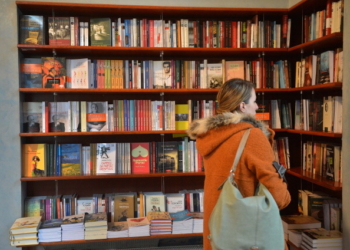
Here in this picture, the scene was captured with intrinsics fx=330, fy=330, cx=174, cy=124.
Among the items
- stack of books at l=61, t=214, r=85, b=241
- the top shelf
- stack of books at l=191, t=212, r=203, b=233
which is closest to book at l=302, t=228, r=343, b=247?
stack of books at l=191, t=212, r=203, b=233

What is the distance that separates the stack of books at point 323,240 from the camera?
2219 mm

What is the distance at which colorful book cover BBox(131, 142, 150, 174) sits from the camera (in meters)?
2.85

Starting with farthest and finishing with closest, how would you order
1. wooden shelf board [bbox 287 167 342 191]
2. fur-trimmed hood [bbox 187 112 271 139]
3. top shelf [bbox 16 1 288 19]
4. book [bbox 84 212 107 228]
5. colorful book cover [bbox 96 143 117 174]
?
colorful book cover [bbox 96 143 117 174]
top shelf [bbox 16 1 288 19]
book [bbox 84 212 107 228]
wooden shelf board [bbox 287 167 342 191]
fur-trimmed hood [bbox 187 112 271 139]

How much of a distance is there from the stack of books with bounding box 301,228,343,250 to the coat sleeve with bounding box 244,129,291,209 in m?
1.02

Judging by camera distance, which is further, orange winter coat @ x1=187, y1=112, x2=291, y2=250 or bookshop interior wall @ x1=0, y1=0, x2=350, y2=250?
bookshop interior wall @ x1=0, y1=0, x2=350, y2=250

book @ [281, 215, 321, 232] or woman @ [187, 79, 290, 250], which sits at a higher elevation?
woman @ [187, 79, 290, 250]

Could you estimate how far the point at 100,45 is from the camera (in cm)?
276

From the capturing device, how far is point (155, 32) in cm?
281

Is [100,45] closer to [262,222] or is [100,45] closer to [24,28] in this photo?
[24,28]

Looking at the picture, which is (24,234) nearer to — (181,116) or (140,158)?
(140,158)

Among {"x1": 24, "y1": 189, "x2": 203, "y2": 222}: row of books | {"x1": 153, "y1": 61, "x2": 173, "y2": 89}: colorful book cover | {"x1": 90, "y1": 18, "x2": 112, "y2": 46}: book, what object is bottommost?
{"x1": 24, "y1": 189, "x2": 203, "y2": 222}: row of books

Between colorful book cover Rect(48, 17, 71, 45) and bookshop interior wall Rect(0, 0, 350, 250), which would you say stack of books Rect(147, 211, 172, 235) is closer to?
bookshop interior wall Rect(0, 0, 350, 250)

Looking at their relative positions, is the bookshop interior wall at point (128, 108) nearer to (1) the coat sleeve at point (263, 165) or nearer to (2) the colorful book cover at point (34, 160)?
(2) the colorful book cover at point (34, 160)

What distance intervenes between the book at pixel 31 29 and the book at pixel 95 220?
4.86ft
